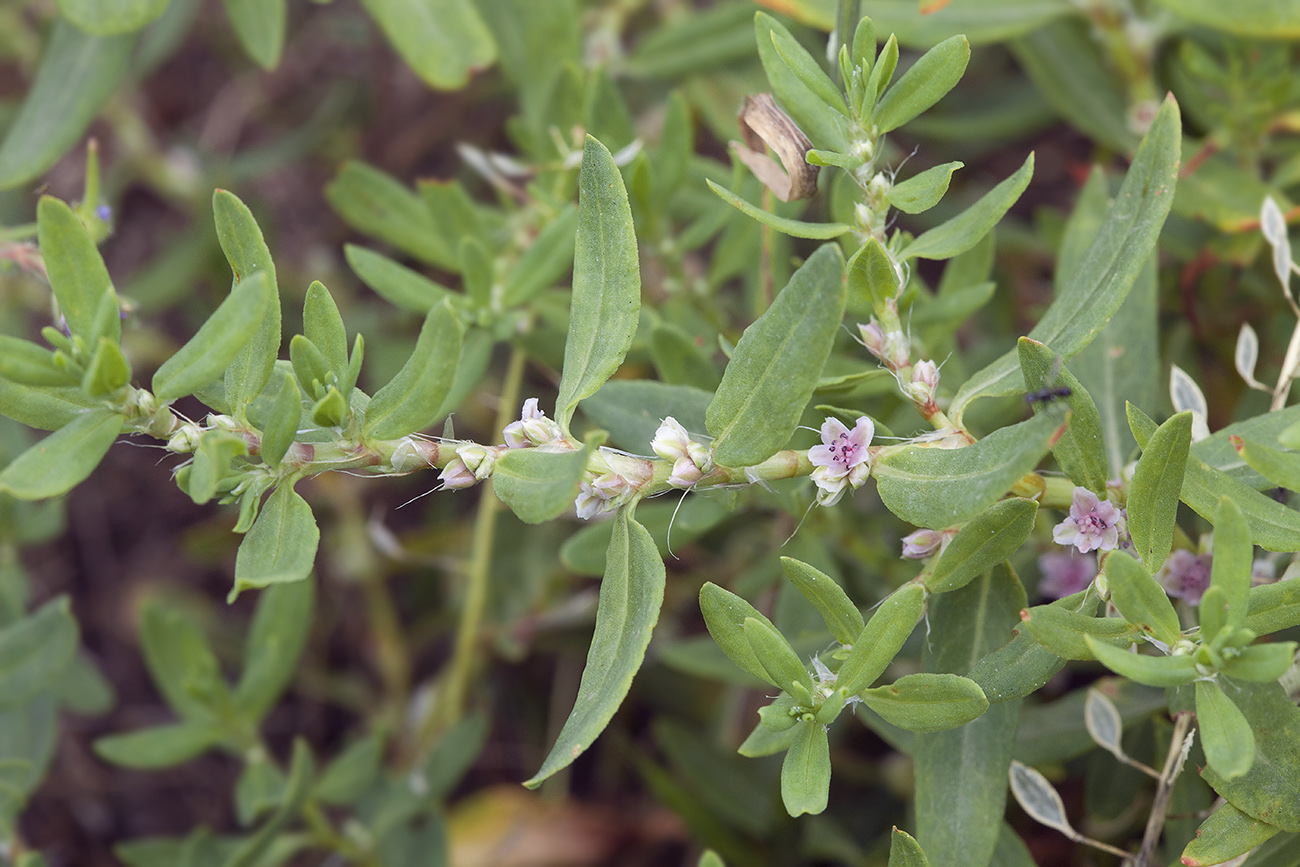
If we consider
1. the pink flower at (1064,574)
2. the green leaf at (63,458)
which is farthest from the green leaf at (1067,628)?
the green leaf at (63,458)

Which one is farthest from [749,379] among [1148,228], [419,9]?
[419,9]

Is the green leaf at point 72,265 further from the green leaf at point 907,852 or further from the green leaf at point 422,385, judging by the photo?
the green leaf at point 907,852

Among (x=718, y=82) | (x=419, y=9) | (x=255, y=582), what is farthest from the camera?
(x=718, y=82)

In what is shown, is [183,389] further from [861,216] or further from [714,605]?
[861,216]

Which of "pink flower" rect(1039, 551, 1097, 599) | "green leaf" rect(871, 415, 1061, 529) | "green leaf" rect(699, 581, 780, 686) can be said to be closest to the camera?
"green leaf" rect(871, 415, 1061, 529)

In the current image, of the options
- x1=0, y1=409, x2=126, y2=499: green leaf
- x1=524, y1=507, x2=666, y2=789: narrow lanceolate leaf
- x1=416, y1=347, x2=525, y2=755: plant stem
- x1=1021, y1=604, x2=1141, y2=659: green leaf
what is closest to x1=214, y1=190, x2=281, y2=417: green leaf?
x1=0, y1=409, x2=126, y2=499: green leaf

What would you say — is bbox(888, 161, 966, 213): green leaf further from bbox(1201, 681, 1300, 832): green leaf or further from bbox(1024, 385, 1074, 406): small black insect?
bbox(1201, 681, 1300, 832): green leaf

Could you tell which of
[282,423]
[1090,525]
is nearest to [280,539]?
[282,423]
